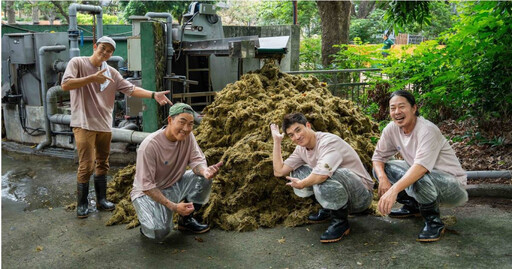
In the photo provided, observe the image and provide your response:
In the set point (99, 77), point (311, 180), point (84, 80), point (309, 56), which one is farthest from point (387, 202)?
point (309, 56)

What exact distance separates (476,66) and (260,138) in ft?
10.7

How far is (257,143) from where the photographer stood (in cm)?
542

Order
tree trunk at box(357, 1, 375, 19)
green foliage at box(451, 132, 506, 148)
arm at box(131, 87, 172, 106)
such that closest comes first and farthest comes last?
arm at box(131, 87, 172, 106) → green foliage at box(451, 132, 506, 148) → tree trunk at box(357, 1, 375, 19)

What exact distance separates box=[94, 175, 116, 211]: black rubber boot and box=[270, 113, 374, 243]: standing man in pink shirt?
226cm

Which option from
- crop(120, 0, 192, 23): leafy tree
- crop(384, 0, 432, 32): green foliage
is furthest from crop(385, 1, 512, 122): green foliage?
crop(120, 0, 192, 23): leafy tree

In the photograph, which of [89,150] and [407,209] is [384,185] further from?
[89,150]

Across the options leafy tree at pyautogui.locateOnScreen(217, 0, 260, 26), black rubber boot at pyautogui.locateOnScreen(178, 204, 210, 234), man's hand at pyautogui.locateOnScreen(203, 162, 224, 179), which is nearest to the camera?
man's hand at pyautogui.locateOnScreen(203, 162, 224, 179)

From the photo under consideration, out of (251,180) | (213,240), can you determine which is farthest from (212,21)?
(213,240)

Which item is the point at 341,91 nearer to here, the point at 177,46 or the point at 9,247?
the point at 177,46

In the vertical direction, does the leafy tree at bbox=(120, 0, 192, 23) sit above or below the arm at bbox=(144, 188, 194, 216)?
above

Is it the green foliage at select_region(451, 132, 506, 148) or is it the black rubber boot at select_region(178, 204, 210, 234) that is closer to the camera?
the black rubber boot at select_region(178, 204, 210, 234)

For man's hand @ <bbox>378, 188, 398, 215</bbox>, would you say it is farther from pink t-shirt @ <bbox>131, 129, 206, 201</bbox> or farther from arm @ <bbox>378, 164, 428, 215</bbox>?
pink t-shirt @ <bbox>131, 129, 206, 201</bbox>

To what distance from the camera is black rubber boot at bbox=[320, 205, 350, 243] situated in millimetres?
4324

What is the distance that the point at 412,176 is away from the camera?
157 inches
